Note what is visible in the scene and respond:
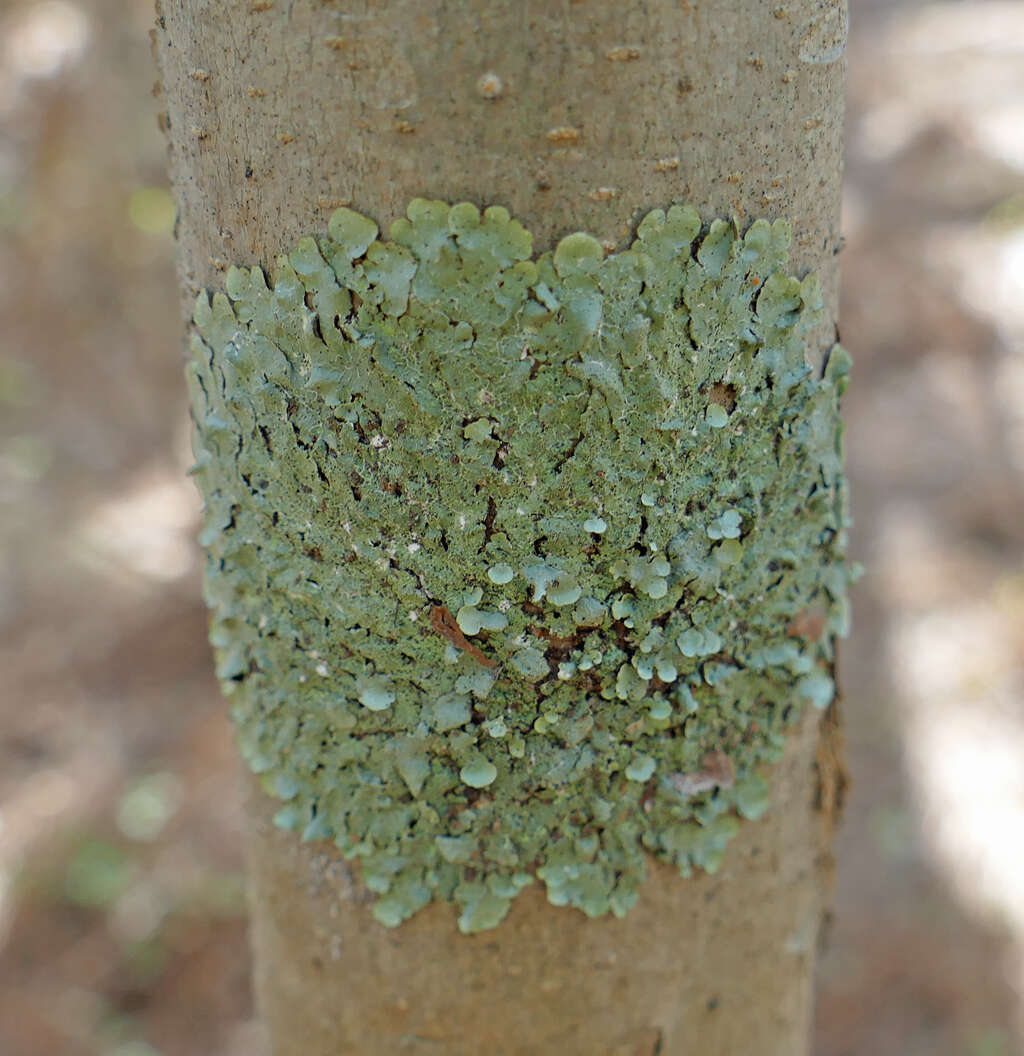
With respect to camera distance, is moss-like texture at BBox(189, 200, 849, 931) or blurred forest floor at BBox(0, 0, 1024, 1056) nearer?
moss-like texture at BBox(189, 200, 849, 931)

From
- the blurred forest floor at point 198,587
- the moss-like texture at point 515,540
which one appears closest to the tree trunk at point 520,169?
the moss-like texture at point 515,540

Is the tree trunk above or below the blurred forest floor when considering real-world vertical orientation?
below

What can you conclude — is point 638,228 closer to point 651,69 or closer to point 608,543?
point 651,69

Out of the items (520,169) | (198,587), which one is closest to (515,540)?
(520,169)

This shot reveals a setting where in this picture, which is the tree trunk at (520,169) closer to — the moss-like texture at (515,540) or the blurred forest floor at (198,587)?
the moss-like texture at (515,540)

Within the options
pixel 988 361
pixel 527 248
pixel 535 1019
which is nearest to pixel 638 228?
pixel 527 248

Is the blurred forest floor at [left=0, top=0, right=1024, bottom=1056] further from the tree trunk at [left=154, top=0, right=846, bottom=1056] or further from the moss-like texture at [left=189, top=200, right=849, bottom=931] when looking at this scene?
the moss-like texture at [left=189, top=200, right=849, bottom=931]

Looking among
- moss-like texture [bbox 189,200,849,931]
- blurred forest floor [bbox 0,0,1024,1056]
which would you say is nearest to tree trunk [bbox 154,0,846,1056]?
moss-like texture [bbox 189,200,849,931]
